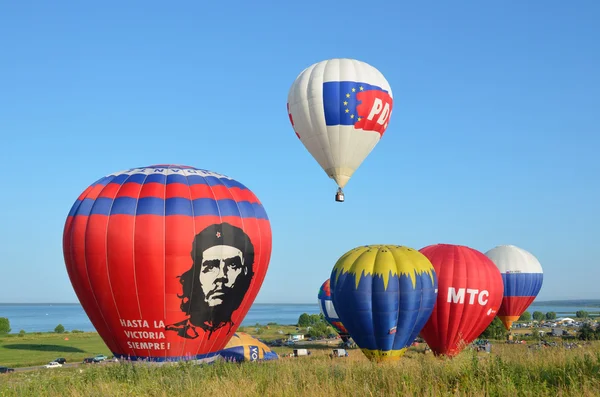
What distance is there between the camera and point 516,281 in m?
48.4

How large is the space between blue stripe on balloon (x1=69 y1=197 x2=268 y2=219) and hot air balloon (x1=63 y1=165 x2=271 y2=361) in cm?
3

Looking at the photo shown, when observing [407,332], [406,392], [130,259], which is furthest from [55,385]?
[407,332]

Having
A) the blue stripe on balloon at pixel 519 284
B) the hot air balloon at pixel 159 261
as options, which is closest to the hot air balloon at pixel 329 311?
the blue stripe on balloon at pixel 519 284

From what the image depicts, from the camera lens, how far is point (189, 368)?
12.1 meters

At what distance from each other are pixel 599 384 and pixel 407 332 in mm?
17933

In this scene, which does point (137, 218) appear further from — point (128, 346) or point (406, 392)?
point (406, 392)

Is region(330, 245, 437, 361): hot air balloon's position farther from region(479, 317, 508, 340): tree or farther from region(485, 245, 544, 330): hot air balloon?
region(479, 317, 508, 340): tree

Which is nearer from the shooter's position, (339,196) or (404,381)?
(404,381)

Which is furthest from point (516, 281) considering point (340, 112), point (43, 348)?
point (43, 348)

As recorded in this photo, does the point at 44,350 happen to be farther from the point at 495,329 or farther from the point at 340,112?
the point at 495,329

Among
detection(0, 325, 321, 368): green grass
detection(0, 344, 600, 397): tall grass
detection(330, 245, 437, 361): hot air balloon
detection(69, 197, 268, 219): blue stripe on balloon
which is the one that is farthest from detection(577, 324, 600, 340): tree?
detection(0, 344, 600, 397): tall grass

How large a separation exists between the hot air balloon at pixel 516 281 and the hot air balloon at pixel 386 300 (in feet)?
81.1

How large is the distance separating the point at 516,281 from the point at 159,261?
37221mm

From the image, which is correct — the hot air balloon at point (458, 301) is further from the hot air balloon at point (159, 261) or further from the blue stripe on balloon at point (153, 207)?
the blue stripe on balloon at point (153, 207)
